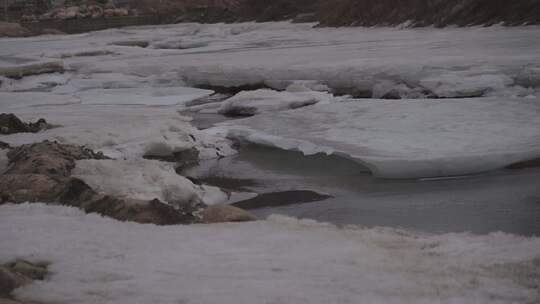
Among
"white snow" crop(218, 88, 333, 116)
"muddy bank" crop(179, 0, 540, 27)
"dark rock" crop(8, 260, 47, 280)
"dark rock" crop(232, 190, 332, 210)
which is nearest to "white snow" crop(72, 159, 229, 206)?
"dark rock" crop(232, 190, 332, 210)

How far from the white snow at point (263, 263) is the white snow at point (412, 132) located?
1.70 metres

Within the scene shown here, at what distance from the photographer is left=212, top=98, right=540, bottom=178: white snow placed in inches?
203

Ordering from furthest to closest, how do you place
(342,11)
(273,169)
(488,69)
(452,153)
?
(342,11), (488,69), (273,169), (452,153)

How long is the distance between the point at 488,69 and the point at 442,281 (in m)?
6.05

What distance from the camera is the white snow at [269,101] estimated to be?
8.27m

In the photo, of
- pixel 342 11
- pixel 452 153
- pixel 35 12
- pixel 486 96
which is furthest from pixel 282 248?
pixel 35 12

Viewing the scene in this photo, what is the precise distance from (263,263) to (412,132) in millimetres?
3336

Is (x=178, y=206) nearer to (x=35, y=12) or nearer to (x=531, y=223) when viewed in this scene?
(x=531, y=223)

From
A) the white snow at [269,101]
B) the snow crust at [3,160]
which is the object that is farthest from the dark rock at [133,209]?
the white snow at [269,101]

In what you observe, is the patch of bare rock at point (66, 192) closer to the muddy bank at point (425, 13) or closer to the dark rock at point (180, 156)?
the dark rock at point (180, 156)

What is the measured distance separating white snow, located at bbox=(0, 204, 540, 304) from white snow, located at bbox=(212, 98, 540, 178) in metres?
1.70

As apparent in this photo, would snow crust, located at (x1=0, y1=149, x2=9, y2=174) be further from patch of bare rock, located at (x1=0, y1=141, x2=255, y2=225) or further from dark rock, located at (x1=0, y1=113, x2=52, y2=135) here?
dark rock, located at (x1=0, y1=113, x2=52, y2=135)

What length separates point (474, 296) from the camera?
2480 mm

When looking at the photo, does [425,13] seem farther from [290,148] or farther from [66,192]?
[66,192]
